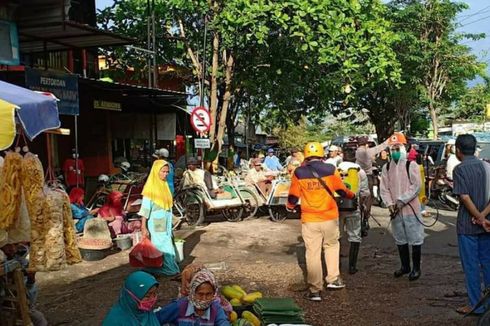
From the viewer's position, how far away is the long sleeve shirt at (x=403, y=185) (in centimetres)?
679

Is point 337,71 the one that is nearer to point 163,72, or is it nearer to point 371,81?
point 371,81

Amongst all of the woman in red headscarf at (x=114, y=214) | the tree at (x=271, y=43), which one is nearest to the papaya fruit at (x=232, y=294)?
the woman in red headscarf at (x=114, y=214)

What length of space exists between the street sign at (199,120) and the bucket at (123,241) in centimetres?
432

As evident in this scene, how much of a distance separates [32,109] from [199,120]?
8286 millimetres

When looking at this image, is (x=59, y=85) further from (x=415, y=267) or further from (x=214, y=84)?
(x=415, y=267)

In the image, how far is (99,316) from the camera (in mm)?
5898

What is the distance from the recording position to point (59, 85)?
10.6 metres

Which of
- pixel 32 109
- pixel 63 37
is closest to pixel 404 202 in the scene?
pixel 32 109

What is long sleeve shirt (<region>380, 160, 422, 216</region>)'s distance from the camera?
6793 mm

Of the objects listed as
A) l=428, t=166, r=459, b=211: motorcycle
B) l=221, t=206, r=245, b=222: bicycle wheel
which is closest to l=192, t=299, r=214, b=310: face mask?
l=221, t=206, r=245, b=222: bicycle wheel

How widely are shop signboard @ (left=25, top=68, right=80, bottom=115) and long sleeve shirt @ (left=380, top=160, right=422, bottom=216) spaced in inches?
257

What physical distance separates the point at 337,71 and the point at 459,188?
10.3 metres

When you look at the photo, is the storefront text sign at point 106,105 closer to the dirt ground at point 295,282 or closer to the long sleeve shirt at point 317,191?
the dirt ground at point 295,282

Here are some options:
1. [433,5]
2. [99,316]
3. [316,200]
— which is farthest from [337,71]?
[433,5]
